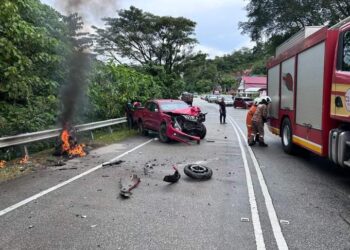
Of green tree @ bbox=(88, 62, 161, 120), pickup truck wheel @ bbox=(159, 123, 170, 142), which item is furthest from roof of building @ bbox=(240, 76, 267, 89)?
pickup truck wheel @ bbox=(159, 123, 170, 142)

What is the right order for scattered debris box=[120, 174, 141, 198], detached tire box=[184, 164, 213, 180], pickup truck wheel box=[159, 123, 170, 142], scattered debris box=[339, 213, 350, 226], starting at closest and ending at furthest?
scattered debris box=[339, 213, 350, 226] → scattered debris box=[120, 174, 141, 198] → detached tire box=[184, 164, 213, 180] → pickup truck wheel box=[159, 123, 170, 142]

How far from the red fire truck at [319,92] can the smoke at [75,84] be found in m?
7.23

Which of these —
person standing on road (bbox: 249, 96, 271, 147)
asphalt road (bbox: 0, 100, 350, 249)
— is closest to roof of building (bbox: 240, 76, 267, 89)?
person standing on road (bbox: 249, 96, 271, 147)

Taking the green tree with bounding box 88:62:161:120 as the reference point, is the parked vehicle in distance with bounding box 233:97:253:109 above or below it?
below

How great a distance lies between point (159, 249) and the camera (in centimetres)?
438

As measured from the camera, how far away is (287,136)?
1161 cm

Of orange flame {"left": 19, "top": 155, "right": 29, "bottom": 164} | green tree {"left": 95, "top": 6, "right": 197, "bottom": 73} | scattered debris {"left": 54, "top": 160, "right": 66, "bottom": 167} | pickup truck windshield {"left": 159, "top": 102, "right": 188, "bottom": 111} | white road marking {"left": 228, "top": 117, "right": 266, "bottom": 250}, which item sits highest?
green tree {"left": 95, "top": 6, "right": 197, "bottom": 73}

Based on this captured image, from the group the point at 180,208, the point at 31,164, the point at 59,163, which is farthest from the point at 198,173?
the point at 31,164

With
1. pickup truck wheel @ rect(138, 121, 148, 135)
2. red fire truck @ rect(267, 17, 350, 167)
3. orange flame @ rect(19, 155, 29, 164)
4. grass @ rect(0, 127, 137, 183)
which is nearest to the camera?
red fire truck @ rect(267, 17, 350, 167)

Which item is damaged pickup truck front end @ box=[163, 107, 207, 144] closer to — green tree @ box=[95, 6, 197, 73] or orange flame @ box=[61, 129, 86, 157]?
orange flame @ box=[61, 129, 86, 157]

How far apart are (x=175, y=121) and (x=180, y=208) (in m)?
8.69

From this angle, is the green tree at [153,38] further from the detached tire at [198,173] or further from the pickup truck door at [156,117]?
the detached tire at [198,173]

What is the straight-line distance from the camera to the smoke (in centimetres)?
1430

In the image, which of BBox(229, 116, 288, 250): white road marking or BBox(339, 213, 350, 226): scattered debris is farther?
BBox(339, 213, 350, 226): scattered debris
